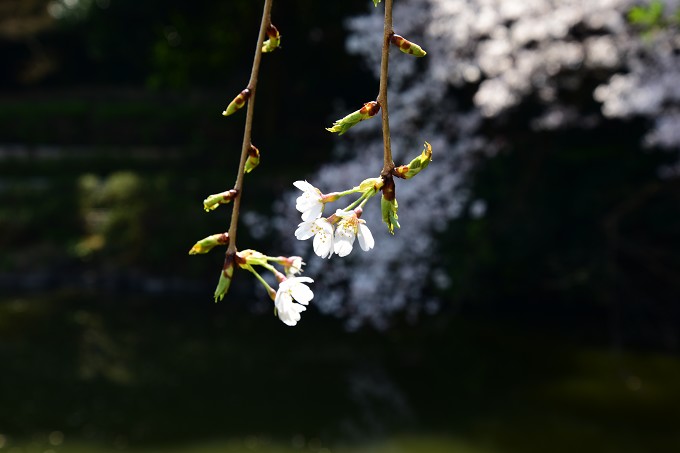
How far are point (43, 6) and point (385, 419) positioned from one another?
13528 millimetres

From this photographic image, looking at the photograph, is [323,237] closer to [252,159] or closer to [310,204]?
[310,204]

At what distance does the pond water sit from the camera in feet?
23.1

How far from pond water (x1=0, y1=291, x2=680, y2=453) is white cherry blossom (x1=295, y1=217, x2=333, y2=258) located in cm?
611

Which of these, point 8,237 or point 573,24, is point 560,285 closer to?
point 573,24

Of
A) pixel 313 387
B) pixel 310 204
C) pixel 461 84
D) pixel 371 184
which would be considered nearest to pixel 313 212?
pixel 310 204

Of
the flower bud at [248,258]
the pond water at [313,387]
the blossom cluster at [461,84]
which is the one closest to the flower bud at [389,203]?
the flower bud at [248,258]

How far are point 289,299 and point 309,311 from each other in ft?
30.7

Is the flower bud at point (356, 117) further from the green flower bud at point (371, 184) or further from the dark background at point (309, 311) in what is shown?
the dark background at point (309, 311)

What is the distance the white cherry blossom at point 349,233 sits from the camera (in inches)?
35.8

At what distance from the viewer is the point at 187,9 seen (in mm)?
13719

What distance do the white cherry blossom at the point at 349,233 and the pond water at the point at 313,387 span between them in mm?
6105

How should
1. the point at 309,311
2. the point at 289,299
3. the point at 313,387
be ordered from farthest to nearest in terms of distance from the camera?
the point at 309,311 → the point at 313,387 → the point at 289,299

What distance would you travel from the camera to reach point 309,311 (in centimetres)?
1018

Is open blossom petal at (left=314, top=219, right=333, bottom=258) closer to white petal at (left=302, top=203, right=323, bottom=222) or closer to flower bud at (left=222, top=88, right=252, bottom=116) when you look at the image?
white petal at (left=302, top=203, right=323, bottom=222)
